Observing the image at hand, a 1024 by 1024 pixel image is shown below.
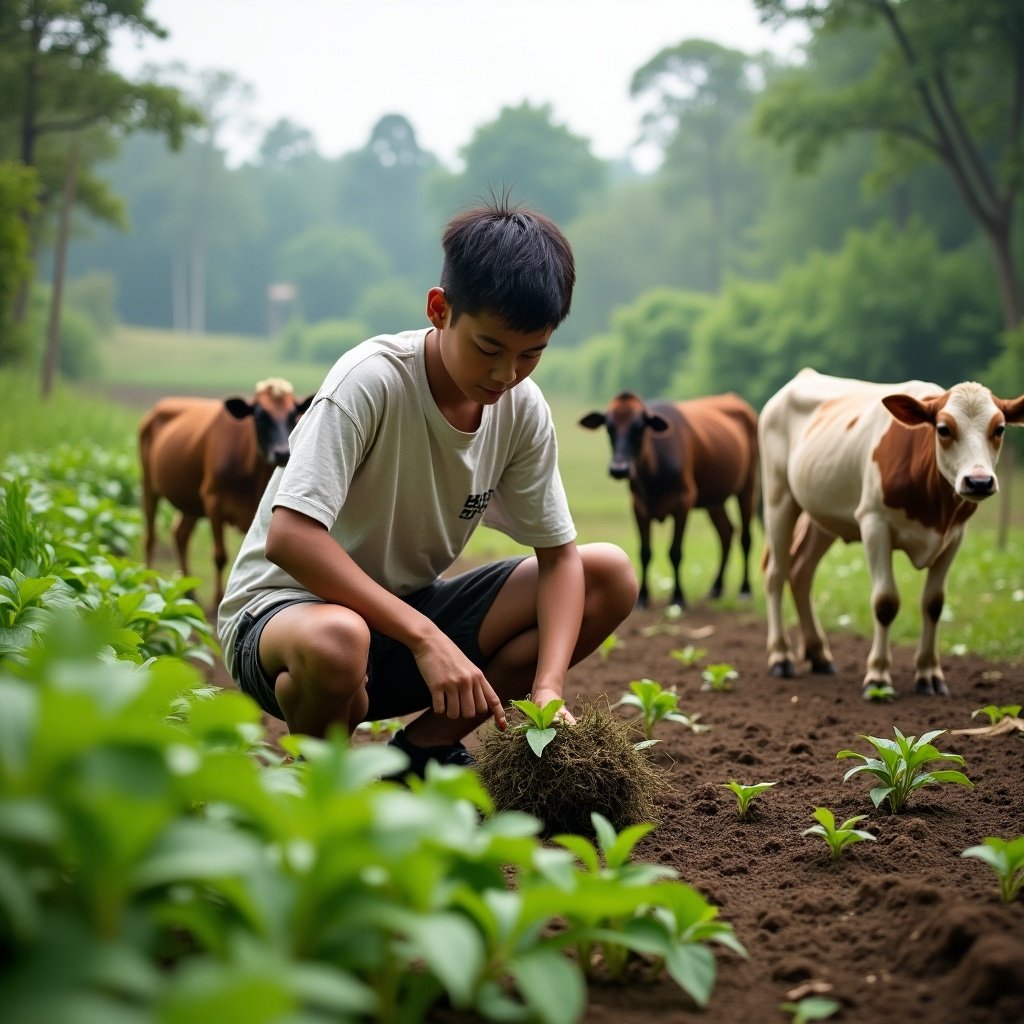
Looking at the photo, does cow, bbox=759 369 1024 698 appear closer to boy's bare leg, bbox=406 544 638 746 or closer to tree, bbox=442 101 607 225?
boy's bare leg, bbox=406 544 638 746

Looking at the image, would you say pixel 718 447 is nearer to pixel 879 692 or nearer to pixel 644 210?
pixel 879 692

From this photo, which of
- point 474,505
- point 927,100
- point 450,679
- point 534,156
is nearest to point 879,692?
point 474,505

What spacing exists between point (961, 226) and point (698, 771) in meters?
32.8

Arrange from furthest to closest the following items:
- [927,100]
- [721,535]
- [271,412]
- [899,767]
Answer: [927,100] → [721,535] → [271,412] → [899,767]

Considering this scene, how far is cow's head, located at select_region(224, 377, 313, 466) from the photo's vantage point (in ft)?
23.1

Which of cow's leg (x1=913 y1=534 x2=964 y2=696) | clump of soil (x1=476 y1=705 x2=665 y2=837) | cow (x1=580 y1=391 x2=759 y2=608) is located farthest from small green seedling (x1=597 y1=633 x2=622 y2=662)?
clump of soil (x1=476 y1=705 x2=665 y2=837)

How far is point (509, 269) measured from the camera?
2.86 m

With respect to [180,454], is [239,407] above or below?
above

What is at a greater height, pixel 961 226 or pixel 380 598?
pixel 961 226

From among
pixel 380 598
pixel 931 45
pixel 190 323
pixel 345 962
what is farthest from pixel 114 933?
pixel 190 323

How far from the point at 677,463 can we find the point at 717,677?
3619 mm

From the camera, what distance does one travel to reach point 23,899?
1.23m

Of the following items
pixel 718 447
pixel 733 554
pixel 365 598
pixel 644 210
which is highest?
pixel 644 210

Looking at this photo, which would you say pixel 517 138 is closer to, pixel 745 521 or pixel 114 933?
pixel 745 521
